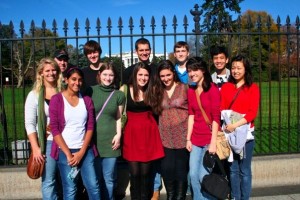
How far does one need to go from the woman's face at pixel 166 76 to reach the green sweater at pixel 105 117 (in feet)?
1.85

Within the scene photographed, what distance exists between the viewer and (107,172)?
4.26 meters

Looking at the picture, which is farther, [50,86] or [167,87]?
[167,87]

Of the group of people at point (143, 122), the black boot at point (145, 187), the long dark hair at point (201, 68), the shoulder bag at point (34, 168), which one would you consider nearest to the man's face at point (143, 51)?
the group of people at point (143, 122)

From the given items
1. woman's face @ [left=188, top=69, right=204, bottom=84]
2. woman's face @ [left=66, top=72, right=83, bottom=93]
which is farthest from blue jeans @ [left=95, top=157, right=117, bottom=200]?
woman's face @ [left=188, top=69, right=204, bottom=84]

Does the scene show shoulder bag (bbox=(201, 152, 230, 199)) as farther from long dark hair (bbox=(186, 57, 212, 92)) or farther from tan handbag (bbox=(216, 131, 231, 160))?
long dark hair (bbox=(186, 57, 212, 92))

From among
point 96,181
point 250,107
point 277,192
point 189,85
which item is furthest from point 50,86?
point 277,192

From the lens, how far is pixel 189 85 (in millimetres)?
4281

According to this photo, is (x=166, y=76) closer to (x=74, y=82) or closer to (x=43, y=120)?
(x=74, y=82)

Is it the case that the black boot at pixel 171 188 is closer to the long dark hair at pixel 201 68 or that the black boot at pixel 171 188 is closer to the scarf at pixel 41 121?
the long dark hair at pixel 201 68

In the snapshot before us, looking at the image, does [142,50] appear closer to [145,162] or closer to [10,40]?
[145,162]

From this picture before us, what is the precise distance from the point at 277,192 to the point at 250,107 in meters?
2.07

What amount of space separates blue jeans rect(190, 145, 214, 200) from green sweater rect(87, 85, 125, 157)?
0.97m

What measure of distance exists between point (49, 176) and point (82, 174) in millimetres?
375

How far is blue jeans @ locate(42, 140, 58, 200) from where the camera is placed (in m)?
3.87
